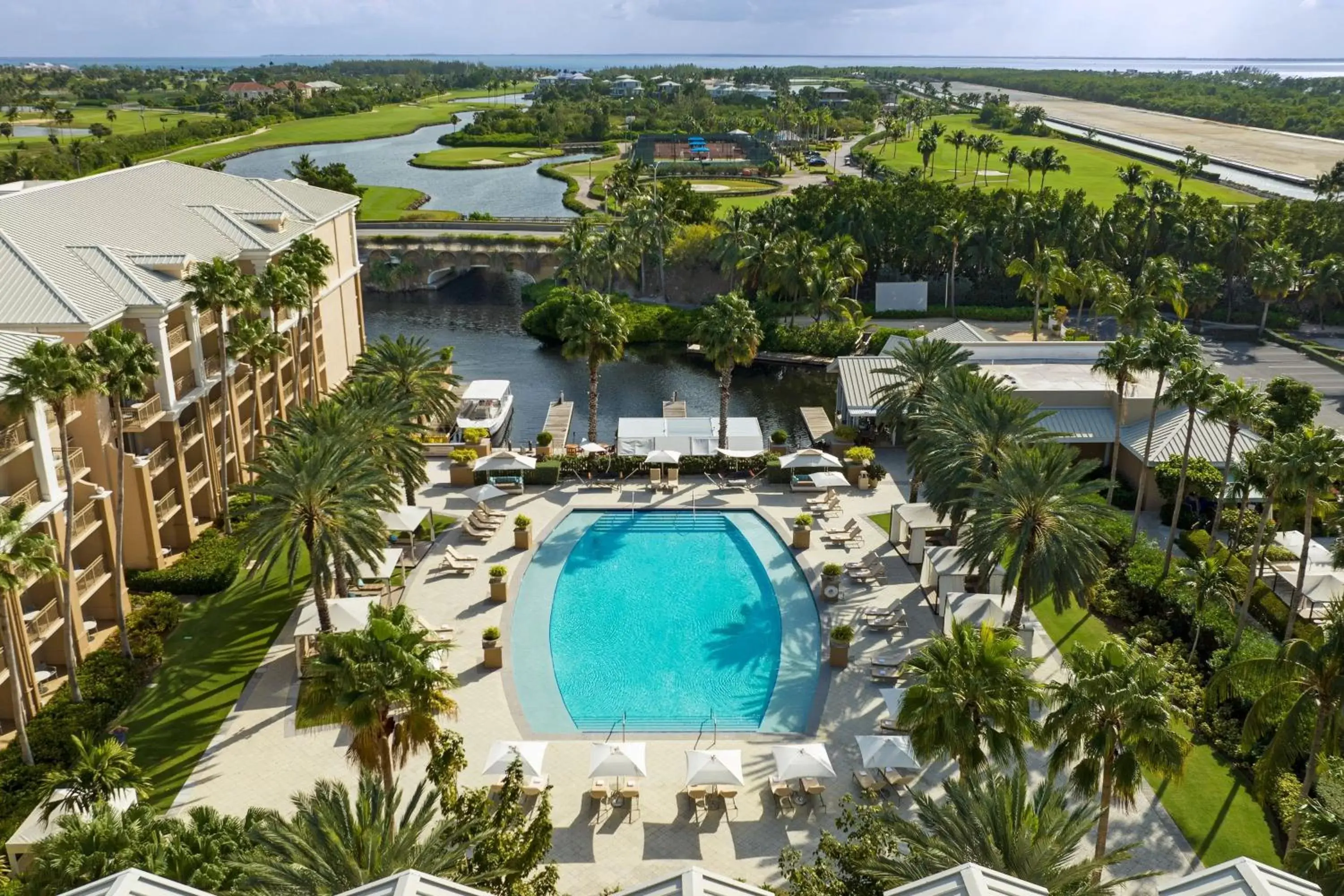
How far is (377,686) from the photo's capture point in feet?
70.1

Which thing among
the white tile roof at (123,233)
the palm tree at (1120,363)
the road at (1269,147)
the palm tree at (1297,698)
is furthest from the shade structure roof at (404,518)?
the road at (1269,147)

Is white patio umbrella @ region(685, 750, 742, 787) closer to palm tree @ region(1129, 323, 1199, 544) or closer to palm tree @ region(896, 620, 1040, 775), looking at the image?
palm tree @ region(896, 620, 1040, 775)

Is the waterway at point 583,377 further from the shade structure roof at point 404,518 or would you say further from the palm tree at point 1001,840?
the palm tree at point 1001,840

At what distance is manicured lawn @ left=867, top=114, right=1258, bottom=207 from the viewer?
122562 mm

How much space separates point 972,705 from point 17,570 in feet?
81.7

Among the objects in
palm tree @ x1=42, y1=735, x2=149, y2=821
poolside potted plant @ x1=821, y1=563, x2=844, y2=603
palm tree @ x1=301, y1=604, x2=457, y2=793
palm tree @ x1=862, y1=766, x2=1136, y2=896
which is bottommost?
poolside potted plant @ x1=821, y1=563, x2=844, y2=603

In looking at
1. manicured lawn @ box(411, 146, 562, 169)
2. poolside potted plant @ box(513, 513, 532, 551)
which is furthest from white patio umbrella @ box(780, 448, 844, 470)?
manicured lawn @ box(411, 146, 562, 169)

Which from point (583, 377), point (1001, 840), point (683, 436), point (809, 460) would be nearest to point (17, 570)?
point (1001, 840)

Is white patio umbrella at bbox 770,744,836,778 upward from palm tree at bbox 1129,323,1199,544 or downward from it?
downward

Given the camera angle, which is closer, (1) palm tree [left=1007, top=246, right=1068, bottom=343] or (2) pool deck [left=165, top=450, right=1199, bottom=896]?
(2) pool deck [left=165, top=450, right=1199, bottom=896]

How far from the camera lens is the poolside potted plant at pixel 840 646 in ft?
115

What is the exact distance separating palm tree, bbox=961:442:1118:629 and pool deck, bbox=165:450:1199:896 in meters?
3.94

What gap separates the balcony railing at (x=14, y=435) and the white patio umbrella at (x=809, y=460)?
31.9 metres

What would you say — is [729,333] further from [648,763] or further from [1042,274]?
[1042,274]
